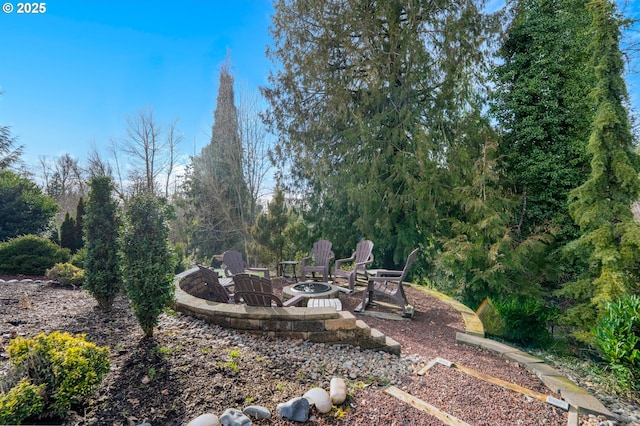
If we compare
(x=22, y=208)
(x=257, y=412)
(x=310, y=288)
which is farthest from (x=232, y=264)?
(x=22, y=208)

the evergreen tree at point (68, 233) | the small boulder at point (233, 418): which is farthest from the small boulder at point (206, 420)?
the evergreen tree at point (68, 233)

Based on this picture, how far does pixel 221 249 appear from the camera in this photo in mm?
13922

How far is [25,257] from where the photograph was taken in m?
6.32

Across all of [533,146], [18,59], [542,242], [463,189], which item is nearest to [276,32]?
[18,59]

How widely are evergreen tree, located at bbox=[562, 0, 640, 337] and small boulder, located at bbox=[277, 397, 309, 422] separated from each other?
435 cm

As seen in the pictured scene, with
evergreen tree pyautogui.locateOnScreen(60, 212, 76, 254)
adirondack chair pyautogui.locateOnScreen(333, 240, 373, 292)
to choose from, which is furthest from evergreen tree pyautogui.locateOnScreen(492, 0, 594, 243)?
evergreen tree pyautogui.locateOnScreen(60, 212, 76, 254)

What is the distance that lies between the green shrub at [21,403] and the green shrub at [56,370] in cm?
6

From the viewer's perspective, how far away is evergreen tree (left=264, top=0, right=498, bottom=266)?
6371mm

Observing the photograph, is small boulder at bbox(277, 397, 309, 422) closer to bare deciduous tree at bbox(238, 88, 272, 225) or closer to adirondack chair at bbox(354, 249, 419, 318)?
adirondack chair at bbox(354, 249, 419, 318)

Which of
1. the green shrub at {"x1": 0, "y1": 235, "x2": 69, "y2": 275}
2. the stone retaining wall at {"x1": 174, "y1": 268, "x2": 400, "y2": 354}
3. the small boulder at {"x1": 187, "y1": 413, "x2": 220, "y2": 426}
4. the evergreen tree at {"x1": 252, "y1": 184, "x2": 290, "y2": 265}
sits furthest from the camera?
the evergreen tree at {"x1": 252, "y1": 184, "x2": 290, "y2": 265}

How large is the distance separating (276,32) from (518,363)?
27.4 feet

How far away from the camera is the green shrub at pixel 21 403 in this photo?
1.46m

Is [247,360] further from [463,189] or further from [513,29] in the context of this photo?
[513,29]

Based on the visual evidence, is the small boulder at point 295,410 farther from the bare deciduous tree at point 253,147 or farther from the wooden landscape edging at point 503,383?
the bare deciduous tree at point 253,147
